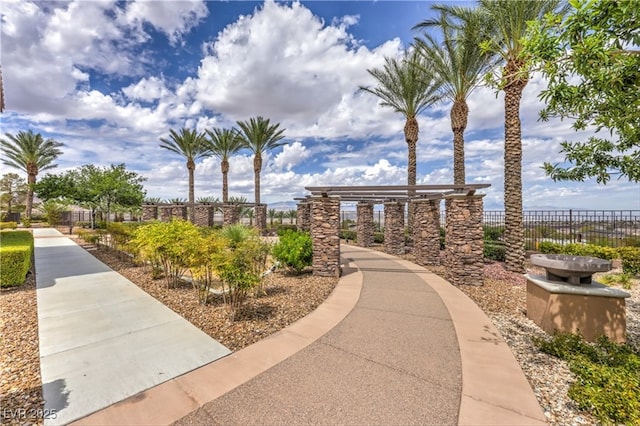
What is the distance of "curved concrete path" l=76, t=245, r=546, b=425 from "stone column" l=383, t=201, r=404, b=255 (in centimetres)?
830

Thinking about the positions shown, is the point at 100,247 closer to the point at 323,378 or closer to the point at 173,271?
the point at 173,271

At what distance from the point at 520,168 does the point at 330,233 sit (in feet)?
25.0

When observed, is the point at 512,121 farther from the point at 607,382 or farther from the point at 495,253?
the point at 607,382

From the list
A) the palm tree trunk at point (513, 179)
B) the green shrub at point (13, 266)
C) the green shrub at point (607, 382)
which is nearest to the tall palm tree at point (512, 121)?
the palm tree trunk at point (513, 179)

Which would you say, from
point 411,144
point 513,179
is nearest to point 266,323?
point 513,179

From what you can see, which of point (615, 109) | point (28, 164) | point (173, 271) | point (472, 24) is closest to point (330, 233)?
point (173, 271)

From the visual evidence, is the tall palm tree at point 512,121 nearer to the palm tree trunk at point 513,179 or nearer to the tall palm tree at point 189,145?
the palm tree trunk at point 513,179

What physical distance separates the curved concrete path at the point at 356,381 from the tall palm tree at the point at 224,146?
2455 cm

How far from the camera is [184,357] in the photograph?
3.90 metres

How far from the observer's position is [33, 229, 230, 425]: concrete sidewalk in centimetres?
313

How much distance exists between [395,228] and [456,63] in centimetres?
851

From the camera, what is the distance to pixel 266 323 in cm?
516

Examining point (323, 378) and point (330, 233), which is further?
point (330, 233)

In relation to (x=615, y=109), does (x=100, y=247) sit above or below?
below
